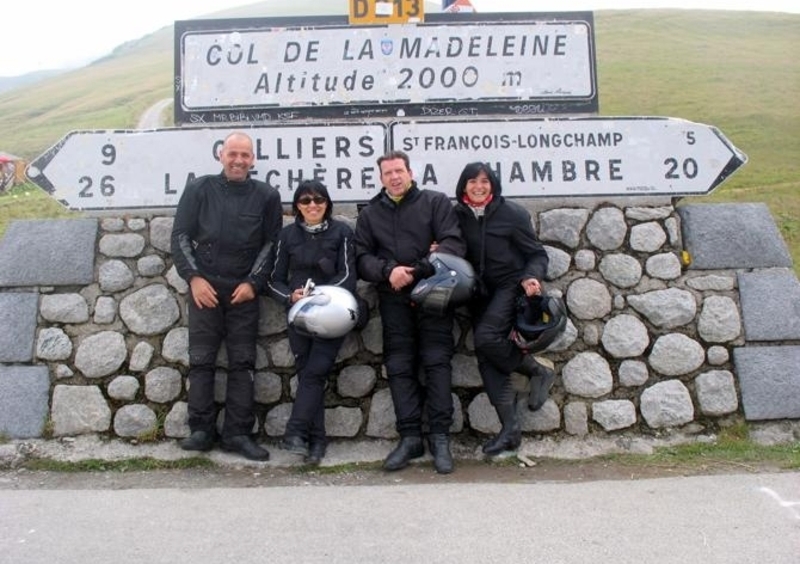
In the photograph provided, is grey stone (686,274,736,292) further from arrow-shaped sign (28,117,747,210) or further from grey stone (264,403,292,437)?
grey stone (264,403,292,437)

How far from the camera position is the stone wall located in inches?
207

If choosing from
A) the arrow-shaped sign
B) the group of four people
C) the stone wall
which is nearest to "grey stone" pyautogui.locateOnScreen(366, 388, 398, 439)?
the stone wall

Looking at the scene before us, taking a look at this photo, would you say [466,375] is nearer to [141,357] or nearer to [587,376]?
[587,376]

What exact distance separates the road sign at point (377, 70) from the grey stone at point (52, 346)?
1.84 meters

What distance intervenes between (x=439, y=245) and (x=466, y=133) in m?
1.24

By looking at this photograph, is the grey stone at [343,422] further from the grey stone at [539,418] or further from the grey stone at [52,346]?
the grey stone at [52,346]

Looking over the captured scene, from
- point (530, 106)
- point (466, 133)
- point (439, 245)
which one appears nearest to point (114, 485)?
point (439, 245)

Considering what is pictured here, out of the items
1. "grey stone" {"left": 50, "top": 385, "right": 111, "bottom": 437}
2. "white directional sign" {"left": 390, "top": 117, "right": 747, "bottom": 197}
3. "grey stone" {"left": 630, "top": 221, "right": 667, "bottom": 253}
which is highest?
"white directional sign" {"left": 390, "top": 117, "right": 747, "bottom": 197}

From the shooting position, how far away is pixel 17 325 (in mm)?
5309

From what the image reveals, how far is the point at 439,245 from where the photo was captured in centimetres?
481

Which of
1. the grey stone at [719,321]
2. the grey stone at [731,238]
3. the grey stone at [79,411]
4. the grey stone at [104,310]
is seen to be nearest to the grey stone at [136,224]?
the grey stone at [104,310]

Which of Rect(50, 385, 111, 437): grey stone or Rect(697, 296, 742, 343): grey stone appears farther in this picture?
Rect(697, 296, 742, 343): grey stone

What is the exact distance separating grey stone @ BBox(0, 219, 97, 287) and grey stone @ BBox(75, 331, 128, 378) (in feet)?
1.43

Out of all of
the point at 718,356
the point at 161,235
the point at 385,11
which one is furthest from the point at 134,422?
the point at 718,356
